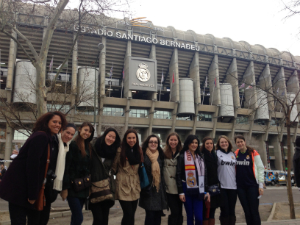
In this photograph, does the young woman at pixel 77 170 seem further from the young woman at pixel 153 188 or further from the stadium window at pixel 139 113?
the stadium window at pixel 139 113

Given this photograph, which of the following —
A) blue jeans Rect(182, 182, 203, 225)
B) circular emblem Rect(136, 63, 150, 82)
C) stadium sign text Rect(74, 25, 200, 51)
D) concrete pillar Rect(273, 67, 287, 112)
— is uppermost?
stadium sign text Rect(74, 25, 200, 51)

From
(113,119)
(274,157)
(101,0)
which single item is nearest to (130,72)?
(113,119)

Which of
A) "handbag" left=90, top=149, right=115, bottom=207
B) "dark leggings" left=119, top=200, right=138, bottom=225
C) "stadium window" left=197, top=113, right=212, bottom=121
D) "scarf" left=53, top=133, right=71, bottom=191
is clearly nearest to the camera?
"scarf" left=53, top=133, right=71, bottom=191

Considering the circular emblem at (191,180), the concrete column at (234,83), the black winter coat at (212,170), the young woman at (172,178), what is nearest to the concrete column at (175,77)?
the concrete column at (234,83)

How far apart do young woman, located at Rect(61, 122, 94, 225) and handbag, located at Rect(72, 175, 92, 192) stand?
0.17ft

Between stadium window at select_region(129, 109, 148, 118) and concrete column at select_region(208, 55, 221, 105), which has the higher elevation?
concrete column at select_region(208, 55, 221, 105)

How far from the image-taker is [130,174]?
4242 millimetres

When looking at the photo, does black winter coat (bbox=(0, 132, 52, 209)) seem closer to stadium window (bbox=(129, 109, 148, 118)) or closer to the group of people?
the group of people

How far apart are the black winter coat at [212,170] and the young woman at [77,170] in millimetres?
2505

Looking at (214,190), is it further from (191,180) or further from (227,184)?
(191,180)

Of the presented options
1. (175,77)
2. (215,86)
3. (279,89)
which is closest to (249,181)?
(279,89)

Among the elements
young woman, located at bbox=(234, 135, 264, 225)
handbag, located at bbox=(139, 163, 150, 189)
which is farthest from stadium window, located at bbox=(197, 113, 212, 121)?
handbag, located at bbox=(139, 163, 150, 189)

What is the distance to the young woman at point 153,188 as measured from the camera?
4.30 m

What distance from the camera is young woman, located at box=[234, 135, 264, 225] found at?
4918 millimetres
